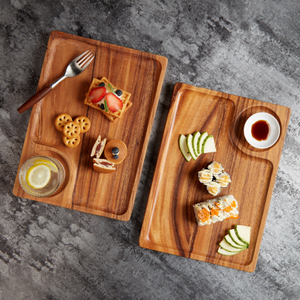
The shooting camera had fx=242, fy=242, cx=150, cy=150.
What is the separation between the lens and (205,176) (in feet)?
9.09

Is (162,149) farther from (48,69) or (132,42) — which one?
(48,69)

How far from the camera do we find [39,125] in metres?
2.79

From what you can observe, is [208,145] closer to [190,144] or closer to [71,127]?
[190,144]

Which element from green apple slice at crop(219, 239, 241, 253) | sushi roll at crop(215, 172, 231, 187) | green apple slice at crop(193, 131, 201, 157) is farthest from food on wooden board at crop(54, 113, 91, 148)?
green apple slice at crop(219, 239, 241, 253)

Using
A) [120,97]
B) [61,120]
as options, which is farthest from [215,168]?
[61,120]

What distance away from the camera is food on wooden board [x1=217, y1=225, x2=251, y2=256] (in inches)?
113

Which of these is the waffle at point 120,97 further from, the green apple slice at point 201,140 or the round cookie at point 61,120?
the green apple slice at point 201,140

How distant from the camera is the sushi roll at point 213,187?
9.12 feet

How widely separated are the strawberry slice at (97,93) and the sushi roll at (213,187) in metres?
1.55

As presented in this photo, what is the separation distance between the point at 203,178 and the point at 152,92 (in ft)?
3.78

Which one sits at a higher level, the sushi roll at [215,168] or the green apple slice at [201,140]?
the green apple slice at [201,140]

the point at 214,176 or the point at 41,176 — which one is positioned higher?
the point at 214,176

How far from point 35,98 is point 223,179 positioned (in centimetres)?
229

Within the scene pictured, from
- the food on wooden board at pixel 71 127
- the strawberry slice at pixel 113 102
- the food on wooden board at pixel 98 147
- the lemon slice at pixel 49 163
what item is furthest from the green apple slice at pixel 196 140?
the lemon slice at pixel 49 163
